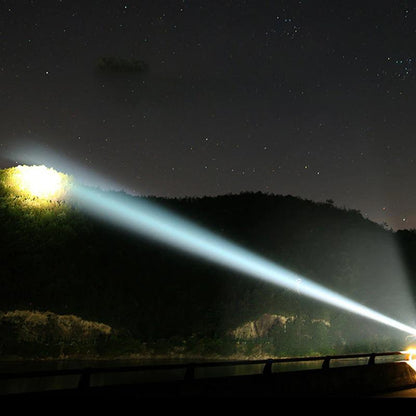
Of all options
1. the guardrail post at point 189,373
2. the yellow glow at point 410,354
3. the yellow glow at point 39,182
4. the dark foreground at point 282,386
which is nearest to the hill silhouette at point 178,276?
the yellow glow at point 39,182

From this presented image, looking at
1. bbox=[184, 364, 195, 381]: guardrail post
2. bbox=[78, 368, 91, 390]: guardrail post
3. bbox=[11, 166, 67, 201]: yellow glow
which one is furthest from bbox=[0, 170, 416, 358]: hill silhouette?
bbox=[78, 368, 91, 390]: guardrail post

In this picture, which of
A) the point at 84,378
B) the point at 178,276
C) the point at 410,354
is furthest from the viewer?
the point at 178,276

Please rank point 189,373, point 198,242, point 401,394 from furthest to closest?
1. point 198,242
2. point 401,394
3. point 189,373

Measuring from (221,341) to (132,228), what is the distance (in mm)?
31387

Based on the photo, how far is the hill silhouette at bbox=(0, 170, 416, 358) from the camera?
2603 inches

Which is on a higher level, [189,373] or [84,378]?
[84,378]

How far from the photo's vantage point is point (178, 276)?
269ft

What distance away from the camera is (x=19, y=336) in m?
56.1

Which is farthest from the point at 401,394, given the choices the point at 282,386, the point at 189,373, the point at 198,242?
the point at 198,242

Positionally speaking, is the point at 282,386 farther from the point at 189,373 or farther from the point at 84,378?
the point at 84,378

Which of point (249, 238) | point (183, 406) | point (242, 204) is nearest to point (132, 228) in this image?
point (249, 238)

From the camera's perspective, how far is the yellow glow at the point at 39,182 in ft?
271

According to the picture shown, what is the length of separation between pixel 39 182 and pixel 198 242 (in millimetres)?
26061

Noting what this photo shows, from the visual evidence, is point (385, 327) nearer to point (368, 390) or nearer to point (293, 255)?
point (293, 255)
